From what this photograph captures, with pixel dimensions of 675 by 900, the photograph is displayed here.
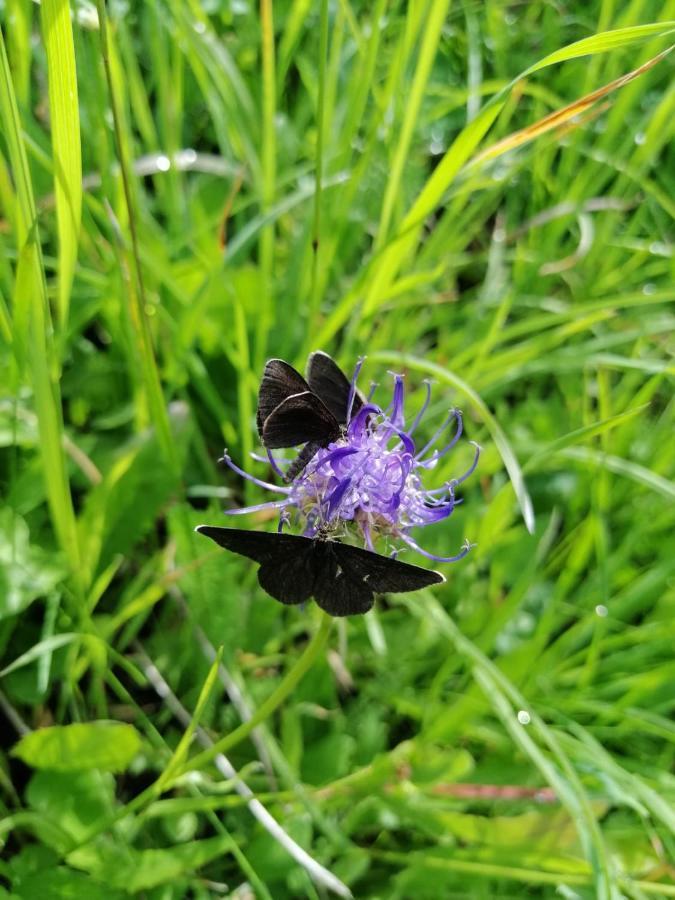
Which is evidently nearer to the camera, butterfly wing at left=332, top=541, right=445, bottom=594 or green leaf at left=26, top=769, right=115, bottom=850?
butterfly wing at left=332, top=541, right=445, bottom=594

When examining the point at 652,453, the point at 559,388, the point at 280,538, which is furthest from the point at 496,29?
the point at 280,538

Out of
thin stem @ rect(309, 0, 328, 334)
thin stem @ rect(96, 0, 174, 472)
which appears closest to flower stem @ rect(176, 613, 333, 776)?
thin stem @ rect(96, 0, 174, 472)

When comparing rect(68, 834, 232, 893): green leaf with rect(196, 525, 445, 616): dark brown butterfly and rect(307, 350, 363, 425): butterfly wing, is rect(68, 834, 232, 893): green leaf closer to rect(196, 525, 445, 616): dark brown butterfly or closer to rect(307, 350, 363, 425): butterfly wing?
rect(196, 525, 445, 616): dark brown butterfly

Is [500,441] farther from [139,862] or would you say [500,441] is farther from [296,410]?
[139,862]

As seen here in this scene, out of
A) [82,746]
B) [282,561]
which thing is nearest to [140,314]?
[282,561]

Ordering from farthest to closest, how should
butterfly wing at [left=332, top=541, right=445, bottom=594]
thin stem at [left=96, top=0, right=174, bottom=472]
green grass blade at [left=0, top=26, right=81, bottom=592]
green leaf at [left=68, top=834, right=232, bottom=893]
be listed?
green leaf at [left=68, top=834, right=232, bottom=893], thin stem at [left=96, top=0, right=174, bottom=472], green grass blade at [left=0, top=26, right=81, bottom=592], butterfly wing at [left=332, top=541, right=445, bottom=594]
